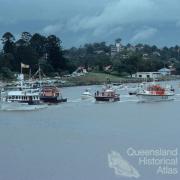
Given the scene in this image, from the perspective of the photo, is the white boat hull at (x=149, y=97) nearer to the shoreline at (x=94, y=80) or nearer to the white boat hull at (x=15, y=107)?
the white boat hull at (x=15, y=107)

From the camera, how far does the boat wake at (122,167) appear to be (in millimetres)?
28250

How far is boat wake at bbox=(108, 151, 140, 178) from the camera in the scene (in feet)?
92.7

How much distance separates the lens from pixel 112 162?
103 ft

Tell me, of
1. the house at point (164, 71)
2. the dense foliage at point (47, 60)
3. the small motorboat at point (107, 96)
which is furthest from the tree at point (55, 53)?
the small motorboat at point (107, 96)

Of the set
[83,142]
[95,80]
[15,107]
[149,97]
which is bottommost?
[83,142]

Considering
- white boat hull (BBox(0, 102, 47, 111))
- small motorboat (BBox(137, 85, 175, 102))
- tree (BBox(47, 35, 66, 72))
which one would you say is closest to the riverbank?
tree (BBox(47, 35, 66, 72))

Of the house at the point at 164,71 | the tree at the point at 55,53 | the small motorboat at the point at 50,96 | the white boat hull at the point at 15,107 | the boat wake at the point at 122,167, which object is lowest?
the boat wake at the point at 122,167

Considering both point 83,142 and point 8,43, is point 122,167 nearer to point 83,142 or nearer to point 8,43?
point 83,142

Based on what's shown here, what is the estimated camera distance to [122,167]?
29.3 metres

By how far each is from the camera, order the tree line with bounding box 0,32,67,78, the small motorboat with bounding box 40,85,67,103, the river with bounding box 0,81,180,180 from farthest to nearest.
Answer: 1. the tree line with bounding box 0,32,67,78
2. the small motorboat with bounding box 40,85,67,103
3. the river with bounding box 0,81,180,180

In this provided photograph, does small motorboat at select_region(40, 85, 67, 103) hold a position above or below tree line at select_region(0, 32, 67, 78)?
below

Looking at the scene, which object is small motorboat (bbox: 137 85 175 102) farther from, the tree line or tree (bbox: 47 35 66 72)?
tree (bbox: 47 35 66 72)

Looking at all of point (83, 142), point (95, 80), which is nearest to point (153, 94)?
point (83, 142)

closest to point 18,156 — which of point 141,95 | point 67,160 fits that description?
point 67,160
